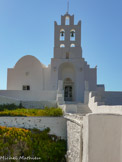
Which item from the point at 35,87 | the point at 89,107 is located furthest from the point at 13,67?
the point at 89,107

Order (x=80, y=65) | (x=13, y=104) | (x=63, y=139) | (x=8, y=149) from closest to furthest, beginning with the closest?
(x=8, y=149)
(x=63, y=139)
(x=13, y=104)
(x=80, y=65)

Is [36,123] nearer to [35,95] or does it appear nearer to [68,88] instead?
[35,95]

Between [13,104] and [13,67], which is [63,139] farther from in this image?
[13,67]

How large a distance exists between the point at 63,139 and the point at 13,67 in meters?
15.9

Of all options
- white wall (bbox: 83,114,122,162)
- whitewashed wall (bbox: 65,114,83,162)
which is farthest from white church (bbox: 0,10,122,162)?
white wall (bbox: 83,114,122,162)

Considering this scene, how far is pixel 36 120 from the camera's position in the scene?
1157 centimetres

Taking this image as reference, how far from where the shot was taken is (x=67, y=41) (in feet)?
75.0

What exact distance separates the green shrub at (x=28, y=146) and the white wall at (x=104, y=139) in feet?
18.0

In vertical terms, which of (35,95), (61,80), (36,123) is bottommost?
(36,123)

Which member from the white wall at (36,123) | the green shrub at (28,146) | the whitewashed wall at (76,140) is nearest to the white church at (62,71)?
the white wall at (36,123)

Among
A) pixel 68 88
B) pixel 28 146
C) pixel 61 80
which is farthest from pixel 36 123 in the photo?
pixel 68 88

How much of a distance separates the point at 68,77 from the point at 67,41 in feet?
14.6

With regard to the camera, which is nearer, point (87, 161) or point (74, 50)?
point (87, 161)

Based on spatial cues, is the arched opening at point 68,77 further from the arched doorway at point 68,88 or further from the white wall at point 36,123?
the white wall at point 36,123
